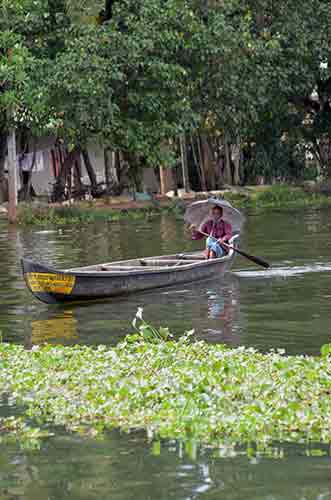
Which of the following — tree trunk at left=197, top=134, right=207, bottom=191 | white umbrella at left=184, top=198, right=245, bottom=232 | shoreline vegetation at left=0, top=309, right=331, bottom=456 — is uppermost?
tree trunk at left=197, top=134, right=207, bottom=191

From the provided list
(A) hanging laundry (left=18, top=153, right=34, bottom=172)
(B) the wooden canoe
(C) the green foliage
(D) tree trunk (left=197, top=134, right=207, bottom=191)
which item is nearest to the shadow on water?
(B) the wooden canoe

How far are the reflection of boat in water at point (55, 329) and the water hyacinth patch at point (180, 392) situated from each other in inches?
95.2

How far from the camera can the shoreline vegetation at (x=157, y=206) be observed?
32438 mm

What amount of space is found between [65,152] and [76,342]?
28.6m

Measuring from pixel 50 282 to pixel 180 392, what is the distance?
6.46 m

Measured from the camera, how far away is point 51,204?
34062 millimetres

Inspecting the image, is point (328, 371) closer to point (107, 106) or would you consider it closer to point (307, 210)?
point (107, 106)

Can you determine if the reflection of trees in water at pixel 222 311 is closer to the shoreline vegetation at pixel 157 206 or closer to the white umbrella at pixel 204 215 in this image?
the white umbrella at pixel 204 215

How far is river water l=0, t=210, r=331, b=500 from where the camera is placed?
23.1 feet

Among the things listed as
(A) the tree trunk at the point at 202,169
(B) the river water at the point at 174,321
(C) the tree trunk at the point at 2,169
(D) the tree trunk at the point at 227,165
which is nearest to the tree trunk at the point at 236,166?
(D) the tree trunk at the point at 227,165

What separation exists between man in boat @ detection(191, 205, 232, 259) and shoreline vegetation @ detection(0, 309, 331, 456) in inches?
309

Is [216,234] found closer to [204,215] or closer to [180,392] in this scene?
[204,215]

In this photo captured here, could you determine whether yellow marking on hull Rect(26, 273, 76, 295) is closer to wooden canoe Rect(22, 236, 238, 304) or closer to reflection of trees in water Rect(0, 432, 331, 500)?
wooden canoe Rect(22, 236, 238, 304)

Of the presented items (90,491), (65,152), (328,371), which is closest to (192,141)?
(65,152)
